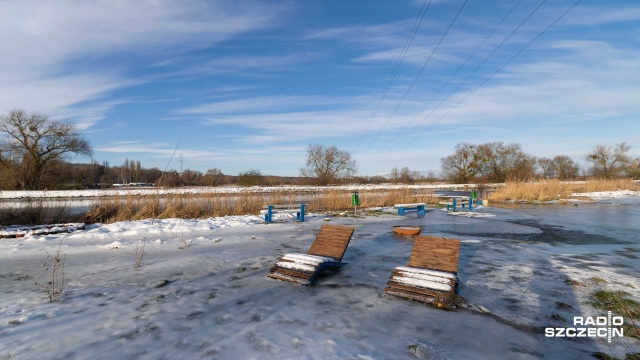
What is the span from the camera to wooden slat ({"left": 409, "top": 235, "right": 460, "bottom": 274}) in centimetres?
520

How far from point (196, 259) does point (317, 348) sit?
14.5 feet

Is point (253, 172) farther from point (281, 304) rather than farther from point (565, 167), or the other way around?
point (565, 167)

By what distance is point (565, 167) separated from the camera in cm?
6906

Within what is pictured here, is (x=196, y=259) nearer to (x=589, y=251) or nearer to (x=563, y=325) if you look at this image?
(x=563, y=325)

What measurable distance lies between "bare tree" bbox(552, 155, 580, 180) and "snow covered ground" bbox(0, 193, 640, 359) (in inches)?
2935

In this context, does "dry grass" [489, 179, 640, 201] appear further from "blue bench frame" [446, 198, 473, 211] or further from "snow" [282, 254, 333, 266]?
"snow" [282, 254, 333, 266]

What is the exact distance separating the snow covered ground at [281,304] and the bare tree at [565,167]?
74551 mm

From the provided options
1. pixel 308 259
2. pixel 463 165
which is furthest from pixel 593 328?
pixel 463 165

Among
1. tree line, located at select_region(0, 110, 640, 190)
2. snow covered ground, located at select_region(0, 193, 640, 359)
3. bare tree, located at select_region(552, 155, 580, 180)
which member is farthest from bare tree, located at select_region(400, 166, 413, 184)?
snow covered ground, located at select_region(0, 193, 640, 359)

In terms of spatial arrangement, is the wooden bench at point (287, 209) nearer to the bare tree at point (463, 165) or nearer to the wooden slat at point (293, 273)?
the wooden slat at point (293, 273)

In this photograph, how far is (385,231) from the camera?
1051 centimetres

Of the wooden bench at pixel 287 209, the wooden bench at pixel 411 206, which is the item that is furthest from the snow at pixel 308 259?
the wooden bench at pixel 411 206

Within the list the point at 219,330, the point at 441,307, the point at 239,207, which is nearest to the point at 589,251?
the point at 441,307

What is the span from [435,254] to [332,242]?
2.10 meters
